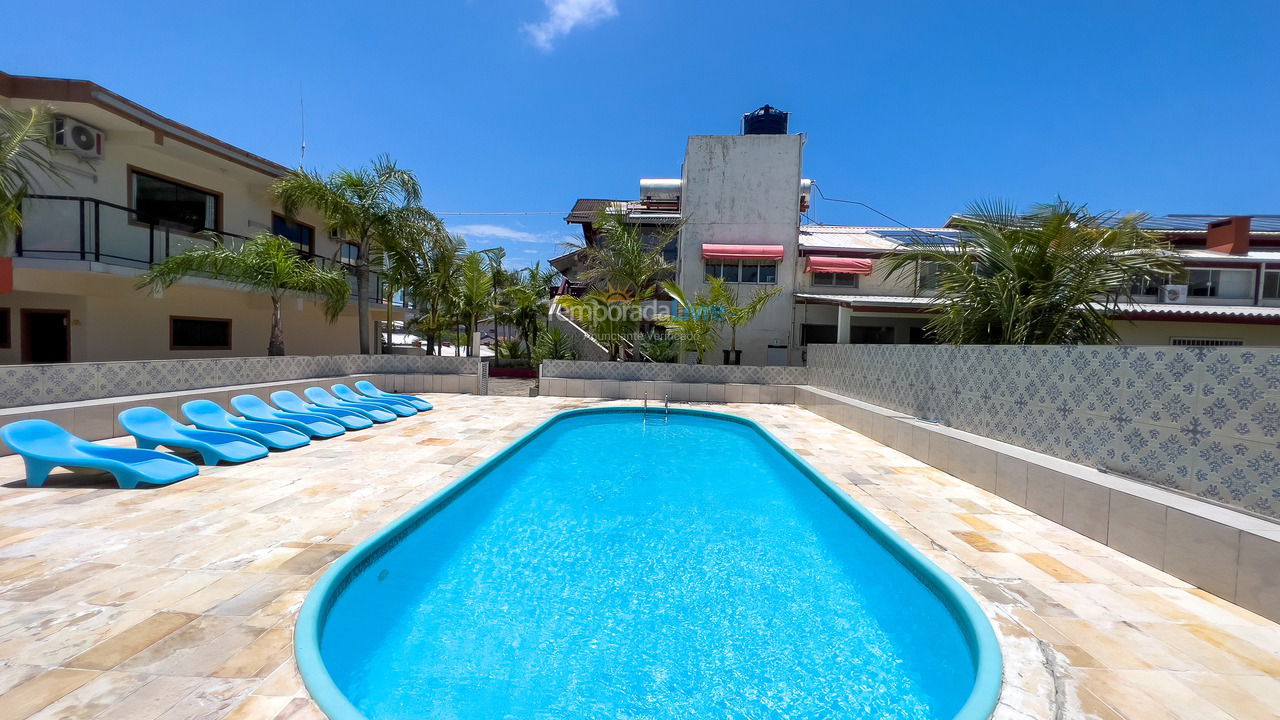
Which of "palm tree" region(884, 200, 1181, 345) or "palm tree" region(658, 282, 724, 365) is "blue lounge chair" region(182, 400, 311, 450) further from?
"palm tree" region(658, 282, 724, 365)

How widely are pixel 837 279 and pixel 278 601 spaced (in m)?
19.9

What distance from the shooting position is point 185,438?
23.0 feet

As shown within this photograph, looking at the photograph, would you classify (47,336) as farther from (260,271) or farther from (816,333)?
(816,333)

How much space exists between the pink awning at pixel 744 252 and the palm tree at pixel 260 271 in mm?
12380

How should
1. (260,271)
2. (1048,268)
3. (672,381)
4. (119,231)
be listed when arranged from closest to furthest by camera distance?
(1048,268) → (119,231) → (260,271) → (672,381)

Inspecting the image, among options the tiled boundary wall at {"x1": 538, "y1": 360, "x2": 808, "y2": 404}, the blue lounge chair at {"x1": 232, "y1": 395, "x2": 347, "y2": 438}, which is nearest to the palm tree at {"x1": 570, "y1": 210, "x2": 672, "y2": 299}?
the tiled boundary wall at {"x1": 538, "y1": 360, "x2": 808, "y2": 404}

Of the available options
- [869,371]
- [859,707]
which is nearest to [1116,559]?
[859,707]

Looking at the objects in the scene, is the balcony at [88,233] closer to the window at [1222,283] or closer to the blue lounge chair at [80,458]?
the blue lounge chair at [80,458]

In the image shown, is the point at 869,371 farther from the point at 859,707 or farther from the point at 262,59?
A: the point at 262,59

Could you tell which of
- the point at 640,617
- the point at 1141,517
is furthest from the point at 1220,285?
the point at 640,617

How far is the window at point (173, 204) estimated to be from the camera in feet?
41.2

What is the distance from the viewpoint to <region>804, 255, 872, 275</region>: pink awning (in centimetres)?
1758

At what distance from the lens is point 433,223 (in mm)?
16078

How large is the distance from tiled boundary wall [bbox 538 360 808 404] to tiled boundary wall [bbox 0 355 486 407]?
614 centimetres
